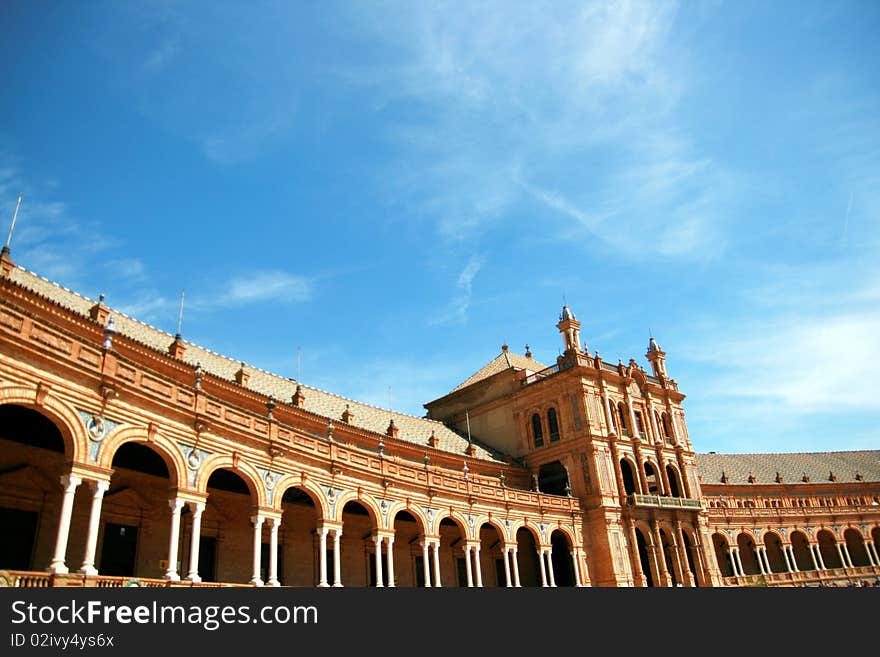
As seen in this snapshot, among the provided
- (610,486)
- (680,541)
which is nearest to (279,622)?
(610,486)

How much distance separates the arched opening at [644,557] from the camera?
4562 cm

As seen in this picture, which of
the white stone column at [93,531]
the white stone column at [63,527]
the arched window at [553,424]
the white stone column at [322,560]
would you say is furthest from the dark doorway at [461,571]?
the white stone column at [63,527]

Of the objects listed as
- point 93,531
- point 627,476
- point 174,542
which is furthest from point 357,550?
point 627,476

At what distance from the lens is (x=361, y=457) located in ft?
91.1

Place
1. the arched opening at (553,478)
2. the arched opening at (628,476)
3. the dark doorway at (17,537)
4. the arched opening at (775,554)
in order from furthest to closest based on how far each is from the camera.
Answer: the arched opening at (775,554)
the arched opening at (628,476)
the arched opening at (553,478)
the dark doorway at (17,537)

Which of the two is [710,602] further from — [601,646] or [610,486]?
[610,486]

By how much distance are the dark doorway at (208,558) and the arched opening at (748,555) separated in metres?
56.6

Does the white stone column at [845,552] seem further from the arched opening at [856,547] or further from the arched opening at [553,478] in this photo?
the arched opening at [553,478]

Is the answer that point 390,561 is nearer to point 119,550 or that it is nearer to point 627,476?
point 119,550

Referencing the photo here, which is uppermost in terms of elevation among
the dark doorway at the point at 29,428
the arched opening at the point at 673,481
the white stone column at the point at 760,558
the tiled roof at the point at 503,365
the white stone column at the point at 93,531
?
the tiled roof at the point at 503,365

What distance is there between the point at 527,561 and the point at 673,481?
1543 cm

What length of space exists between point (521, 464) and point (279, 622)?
3818 centimetres

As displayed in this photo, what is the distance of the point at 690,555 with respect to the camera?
4941cm

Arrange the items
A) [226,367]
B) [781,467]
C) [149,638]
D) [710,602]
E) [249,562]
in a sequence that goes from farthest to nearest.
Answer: [781,467] → [226,367] → [249,562] → [710,602] → [149,638]
